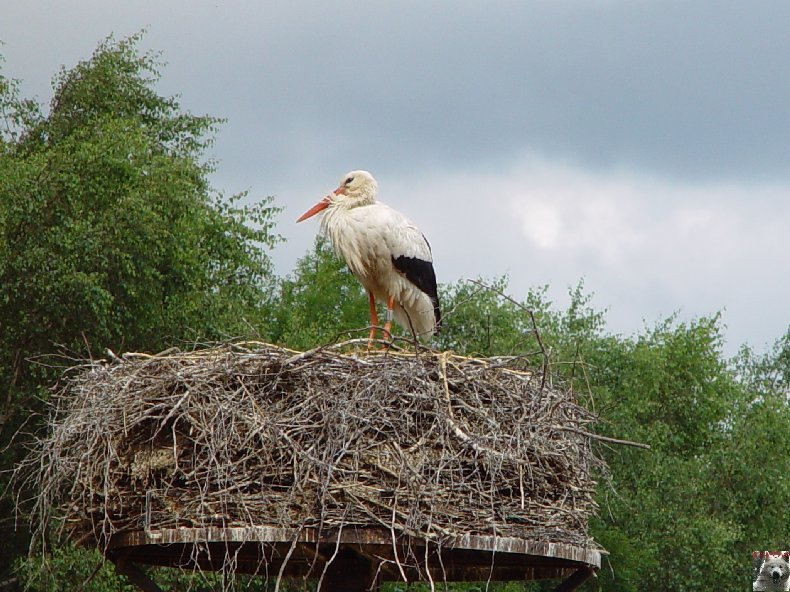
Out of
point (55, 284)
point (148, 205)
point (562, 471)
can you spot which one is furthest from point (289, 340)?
point (562, 471)

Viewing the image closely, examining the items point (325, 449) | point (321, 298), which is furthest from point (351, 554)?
point (321, 298)

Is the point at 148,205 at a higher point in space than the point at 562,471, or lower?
higher

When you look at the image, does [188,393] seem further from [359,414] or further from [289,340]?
[289,340]

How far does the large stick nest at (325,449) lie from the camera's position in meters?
7.93

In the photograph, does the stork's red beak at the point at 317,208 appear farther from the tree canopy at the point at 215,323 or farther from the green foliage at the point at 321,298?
→ the green foliage at the point at 321,298

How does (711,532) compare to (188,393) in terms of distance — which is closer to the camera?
(188,393)

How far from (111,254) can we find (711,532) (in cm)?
1255

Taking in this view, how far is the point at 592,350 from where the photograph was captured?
98.8ft

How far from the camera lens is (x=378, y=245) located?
457 inches

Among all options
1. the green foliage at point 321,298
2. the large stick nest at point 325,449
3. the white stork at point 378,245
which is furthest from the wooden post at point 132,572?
the green foliage at point 321,298

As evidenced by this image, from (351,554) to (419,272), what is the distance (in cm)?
370

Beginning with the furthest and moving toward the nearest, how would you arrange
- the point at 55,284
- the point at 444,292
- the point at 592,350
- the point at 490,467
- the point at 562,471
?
the point at 444,292, the point at 592,350, the point at 55,284, the point at 562,471, the point at 490,467

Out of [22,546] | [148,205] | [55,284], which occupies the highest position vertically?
[148,205]

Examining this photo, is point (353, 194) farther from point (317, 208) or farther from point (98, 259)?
point (98, 259)
